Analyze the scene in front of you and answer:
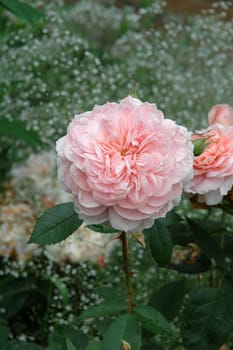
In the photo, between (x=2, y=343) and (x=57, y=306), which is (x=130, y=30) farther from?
(x=2, y=343)

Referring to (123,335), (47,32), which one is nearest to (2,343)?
(123,335)

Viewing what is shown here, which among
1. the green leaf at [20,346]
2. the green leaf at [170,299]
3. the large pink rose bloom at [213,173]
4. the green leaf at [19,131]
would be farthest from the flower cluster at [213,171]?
the green leaf at [19,131]

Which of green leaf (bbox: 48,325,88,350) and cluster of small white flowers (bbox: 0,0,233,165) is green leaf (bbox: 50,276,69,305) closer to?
green leaf (bbox: 48,325,88,350)

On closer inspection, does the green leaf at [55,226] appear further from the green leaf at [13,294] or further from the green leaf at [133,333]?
the green leaf at [13,294]

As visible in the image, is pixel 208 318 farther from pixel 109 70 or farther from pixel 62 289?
pixel 109 70

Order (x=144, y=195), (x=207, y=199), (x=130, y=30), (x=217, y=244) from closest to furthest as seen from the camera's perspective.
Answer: (x=144, y=195), (x=207, y=199), (x=217, y=244), (x=130, y=30)

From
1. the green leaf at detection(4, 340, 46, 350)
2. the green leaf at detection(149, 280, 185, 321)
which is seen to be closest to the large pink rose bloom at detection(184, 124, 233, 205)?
the green leaf at detection(149, 280, 185, 321)

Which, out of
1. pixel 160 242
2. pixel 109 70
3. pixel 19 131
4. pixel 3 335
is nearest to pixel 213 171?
pixel 160 242
